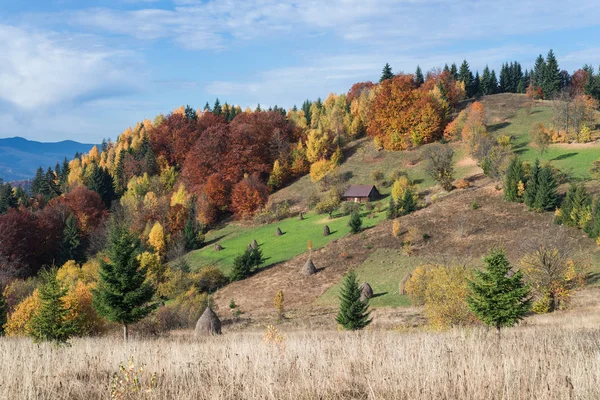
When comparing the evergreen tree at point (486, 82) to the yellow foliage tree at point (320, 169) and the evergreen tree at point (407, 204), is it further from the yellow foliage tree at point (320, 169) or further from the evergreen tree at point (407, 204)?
the evergreen tree at point (407, 204)

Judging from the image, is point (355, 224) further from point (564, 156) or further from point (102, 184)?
point (102, 184)

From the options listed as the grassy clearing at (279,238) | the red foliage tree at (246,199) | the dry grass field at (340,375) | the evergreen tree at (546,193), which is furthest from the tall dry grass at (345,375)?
the red foliage tree at (246,199)

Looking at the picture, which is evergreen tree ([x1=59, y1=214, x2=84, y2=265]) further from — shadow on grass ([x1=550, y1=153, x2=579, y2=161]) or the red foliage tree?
shadow on grass ([x1=550, y1=153, x2=579, y2=161])

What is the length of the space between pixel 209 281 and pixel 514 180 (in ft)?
113

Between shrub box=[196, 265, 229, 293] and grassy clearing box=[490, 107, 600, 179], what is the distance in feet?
136

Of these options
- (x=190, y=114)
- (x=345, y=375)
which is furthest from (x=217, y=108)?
(x=345, y=375)

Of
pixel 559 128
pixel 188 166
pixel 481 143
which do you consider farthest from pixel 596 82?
pixel 188 166

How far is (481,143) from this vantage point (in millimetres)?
61938

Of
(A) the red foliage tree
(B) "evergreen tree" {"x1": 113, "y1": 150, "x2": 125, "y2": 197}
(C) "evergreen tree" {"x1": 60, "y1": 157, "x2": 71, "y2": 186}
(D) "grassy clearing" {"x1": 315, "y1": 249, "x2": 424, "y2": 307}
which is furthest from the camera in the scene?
(C) "evergreen tree" {"x1": 60, "y1": 157, "x2": 71, "y2": 186}

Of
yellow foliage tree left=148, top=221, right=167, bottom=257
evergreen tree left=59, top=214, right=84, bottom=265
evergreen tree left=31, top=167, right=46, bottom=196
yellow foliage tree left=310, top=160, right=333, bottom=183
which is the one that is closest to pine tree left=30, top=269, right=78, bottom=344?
yellow foliage tree left=148, top=221, right=167, bottom=257

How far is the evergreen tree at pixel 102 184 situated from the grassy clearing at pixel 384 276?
208ft

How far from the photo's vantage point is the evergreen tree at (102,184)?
86.7 metres

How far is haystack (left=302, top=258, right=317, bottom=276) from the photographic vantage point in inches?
1791

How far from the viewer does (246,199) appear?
7419 cm
